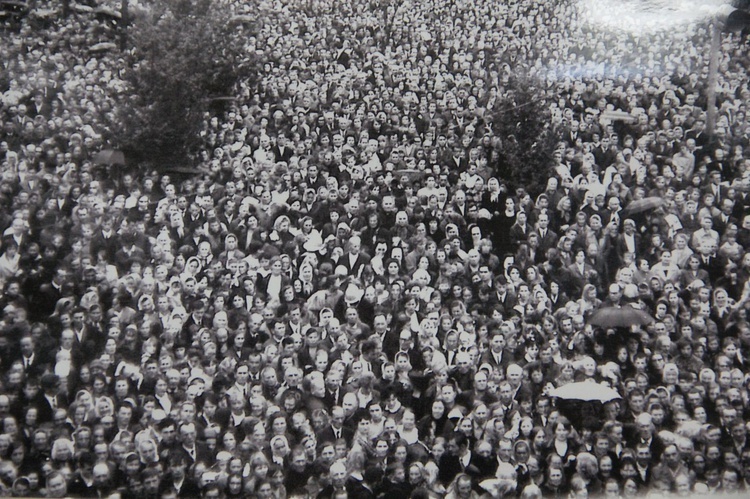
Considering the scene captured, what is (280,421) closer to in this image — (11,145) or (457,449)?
(457,449)

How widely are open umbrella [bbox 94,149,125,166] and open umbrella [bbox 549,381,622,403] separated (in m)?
2.74

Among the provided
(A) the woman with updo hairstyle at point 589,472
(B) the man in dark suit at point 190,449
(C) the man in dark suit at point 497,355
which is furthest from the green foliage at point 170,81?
(A) the woman with updo hairstyle at point 589,472

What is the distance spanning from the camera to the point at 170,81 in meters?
3.42

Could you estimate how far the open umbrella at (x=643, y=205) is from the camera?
11.4ft

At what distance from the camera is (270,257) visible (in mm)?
3469

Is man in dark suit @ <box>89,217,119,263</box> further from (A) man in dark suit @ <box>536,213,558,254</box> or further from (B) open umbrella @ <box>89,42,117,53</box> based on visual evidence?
(A) man in dark suit @ <box>536,213,558,254</box>

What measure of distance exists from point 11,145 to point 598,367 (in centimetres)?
355

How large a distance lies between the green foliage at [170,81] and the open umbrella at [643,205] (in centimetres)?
250

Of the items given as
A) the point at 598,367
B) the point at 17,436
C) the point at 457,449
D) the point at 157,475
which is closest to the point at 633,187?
the point at 598,367

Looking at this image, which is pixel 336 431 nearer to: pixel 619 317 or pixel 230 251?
pixel 230 251

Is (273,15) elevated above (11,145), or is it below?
above

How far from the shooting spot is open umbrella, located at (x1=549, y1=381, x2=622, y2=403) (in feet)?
10.3

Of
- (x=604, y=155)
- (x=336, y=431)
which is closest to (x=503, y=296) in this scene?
(x=604, y=155)

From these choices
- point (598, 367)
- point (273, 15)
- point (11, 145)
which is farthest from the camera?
point (273, 15)
